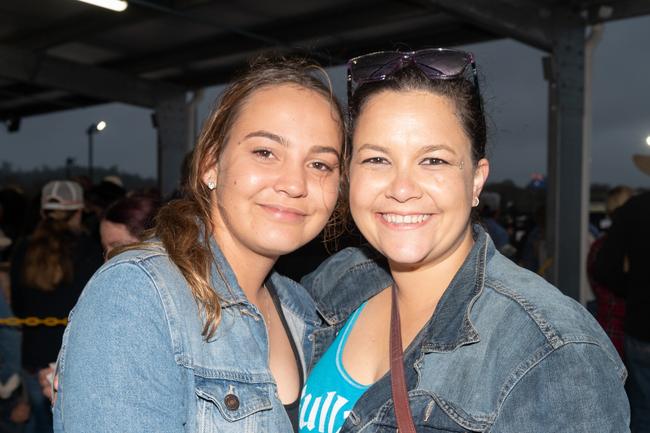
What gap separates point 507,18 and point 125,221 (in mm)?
5598

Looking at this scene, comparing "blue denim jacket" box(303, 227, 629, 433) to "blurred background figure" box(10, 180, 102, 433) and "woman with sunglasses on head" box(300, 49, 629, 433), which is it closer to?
"woman with sunglasses on head" box(300, 49, 629, 433)

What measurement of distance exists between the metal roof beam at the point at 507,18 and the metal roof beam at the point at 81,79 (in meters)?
6.86

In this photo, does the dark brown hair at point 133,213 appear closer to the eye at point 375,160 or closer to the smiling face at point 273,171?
the smiling face at point 273,171

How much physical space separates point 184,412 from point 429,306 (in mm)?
764

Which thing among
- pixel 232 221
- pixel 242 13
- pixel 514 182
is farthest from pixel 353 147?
pixel 514 182

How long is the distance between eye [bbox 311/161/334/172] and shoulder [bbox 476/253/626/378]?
2.08 ft

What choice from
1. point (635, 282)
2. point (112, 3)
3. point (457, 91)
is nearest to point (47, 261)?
point (457, 91)

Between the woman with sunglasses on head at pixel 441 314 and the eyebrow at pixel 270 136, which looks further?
the eyebrow at pixel 270 136

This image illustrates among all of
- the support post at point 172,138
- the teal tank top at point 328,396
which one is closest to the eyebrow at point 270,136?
the teal tank top at point 328,396

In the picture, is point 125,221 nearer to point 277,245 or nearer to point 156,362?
point 277,245

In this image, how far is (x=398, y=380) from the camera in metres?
1.66

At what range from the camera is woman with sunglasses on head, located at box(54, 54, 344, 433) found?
144 cm

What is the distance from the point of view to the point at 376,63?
1.84m

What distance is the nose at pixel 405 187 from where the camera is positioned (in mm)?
1717
